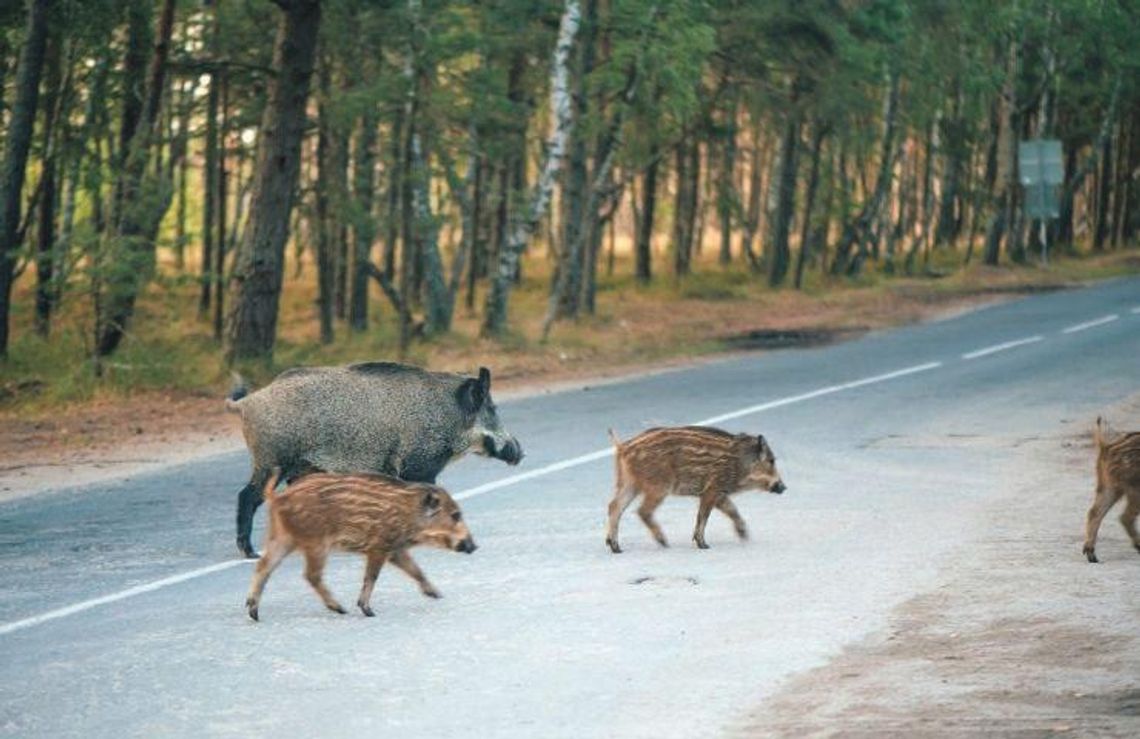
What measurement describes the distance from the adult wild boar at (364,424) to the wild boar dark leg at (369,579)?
221 cm

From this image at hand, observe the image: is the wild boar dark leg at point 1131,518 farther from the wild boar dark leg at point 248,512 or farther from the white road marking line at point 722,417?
the wild boar dark leg at point 248,512

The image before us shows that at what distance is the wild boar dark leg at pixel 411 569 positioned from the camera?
1155 cm

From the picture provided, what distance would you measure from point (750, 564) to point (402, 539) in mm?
2691

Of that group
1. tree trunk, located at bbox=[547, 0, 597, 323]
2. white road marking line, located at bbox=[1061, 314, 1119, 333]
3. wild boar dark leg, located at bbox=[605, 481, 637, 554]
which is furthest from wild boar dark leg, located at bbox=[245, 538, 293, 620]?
white road marking line, located at bbox=[1061, 314, 1119, 333]

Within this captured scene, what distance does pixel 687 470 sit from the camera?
534 inches

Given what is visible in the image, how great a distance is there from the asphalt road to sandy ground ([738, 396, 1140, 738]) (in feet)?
0.77

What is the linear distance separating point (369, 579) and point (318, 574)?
292mm

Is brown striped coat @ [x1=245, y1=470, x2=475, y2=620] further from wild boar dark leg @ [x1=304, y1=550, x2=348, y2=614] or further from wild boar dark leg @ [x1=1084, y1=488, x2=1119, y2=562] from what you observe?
wild boar dark leg @ [x1=1084, y1=488, x2=1119, y2=562]

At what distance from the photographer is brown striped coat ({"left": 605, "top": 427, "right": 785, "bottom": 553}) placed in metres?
13.5

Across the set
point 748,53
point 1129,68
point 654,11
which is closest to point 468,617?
point 654,11

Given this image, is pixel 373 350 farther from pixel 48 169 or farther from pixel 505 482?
pixel 505 482

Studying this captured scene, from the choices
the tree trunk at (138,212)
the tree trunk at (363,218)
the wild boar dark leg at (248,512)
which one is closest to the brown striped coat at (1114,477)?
the wild boar dark leg at (248,512)

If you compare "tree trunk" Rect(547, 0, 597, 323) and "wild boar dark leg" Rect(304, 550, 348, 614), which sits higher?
"tree trunk" Rect(547, 0, 597, 323)

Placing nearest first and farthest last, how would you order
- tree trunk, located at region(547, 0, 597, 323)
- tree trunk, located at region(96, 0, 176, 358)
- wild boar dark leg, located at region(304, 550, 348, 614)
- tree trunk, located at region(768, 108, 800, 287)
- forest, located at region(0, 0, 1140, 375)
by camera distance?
wild boar dark leg, located at region(304, 550, 348, 614), tree trunk, located at region(96, 0, 176, 358), forest, located at region(0, 0, 1140, 375), tree trunk, located at region(547, 0, 597, 323), tree trunk, located at region(768, 108, 800, 287)
